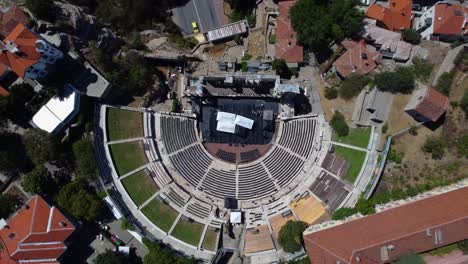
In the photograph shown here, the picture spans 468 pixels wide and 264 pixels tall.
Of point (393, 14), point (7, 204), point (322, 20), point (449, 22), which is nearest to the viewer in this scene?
point (7, 204)

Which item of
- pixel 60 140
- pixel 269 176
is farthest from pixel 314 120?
pixel 60 140

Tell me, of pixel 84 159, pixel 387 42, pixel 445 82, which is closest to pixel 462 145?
pixel 445 82

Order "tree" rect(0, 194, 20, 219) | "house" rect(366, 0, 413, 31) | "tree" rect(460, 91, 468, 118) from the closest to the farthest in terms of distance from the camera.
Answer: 1. "tree" rect(0, 194, 20, 219)
2. "tree" rect(460, 91, 468, 118)
3. "house" rect(366, 0, 413, 31)

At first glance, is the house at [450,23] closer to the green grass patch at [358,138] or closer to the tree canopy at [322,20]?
the tree canopy at [322,20]

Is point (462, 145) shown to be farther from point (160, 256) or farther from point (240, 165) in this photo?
point (160, 256)

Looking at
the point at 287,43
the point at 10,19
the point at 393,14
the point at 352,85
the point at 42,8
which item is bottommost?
the point at 352,85

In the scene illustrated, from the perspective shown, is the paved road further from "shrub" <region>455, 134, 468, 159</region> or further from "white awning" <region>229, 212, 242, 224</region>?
"shrub" <region>455, 134, 468, 159</region>

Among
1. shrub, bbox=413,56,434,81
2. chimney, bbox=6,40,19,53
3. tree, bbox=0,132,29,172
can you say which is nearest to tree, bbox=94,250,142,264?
tree, bbox=0,132,29,172
